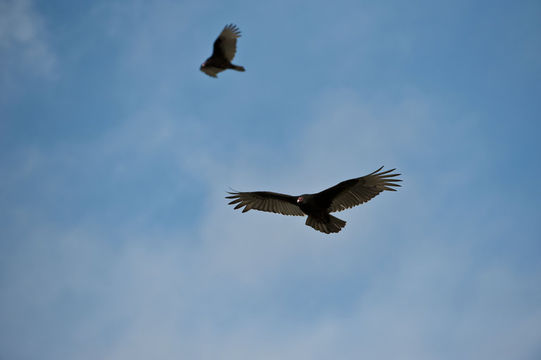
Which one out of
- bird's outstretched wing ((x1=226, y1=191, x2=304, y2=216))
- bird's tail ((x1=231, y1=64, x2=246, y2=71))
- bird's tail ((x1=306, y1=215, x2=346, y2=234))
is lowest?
bird's tail ((x1=306, y1=215, x2=346, y2=234))

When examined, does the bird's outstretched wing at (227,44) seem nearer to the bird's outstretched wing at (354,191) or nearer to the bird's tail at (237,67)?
the bird's tail at (237,67)

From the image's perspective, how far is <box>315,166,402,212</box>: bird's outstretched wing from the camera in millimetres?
10914

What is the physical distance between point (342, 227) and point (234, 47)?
17.1ft

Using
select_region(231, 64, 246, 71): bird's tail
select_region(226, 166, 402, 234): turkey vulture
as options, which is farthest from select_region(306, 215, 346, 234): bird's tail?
select_region(231, 64, 246, 71): bird's tail

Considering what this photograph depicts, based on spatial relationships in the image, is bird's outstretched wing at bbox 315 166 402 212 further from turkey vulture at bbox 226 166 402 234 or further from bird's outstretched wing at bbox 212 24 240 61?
bird's outstretched wing at bbox 212 24 240 61

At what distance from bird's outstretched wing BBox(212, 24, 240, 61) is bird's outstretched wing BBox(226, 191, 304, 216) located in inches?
136

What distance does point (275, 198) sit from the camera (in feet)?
39.4

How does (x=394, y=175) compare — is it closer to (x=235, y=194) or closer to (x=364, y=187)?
(x=364, y=187)

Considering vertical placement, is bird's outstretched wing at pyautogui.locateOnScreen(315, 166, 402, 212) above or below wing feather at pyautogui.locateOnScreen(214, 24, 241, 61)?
below

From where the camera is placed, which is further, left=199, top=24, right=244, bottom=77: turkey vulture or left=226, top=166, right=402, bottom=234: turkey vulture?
left=199, top=24, right=244, bottom=77: turkey vulture

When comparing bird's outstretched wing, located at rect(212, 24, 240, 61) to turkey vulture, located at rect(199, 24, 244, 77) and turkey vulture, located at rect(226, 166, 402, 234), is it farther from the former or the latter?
turkey vulture, located at rect(226, 166, 402, 234)

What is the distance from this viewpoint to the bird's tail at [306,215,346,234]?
36.6 feet

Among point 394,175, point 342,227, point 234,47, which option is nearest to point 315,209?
point 342,227

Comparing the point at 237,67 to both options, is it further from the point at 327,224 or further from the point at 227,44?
the point at 327,224
